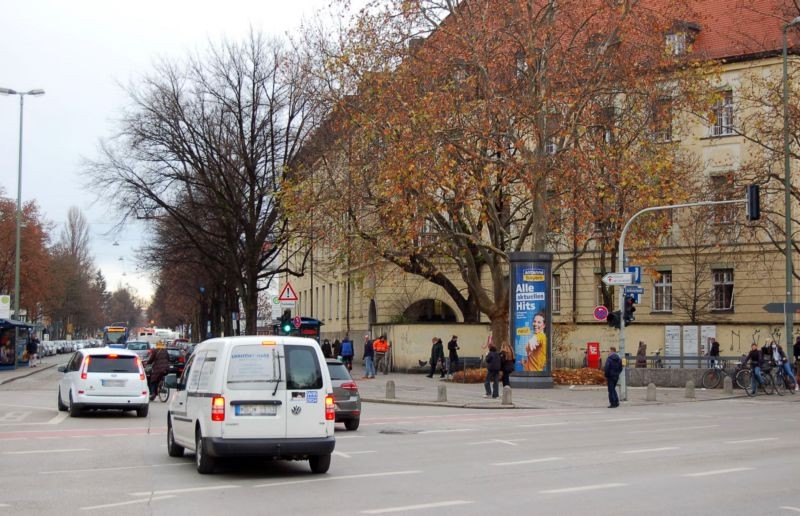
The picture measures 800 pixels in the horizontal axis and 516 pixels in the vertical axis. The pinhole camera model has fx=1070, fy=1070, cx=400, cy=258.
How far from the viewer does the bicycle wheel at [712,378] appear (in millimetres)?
37281

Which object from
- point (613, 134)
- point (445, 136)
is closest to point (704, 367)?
point (613, 134)

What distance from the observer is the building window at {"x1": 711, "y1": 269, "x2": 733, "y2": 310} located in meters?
51.2

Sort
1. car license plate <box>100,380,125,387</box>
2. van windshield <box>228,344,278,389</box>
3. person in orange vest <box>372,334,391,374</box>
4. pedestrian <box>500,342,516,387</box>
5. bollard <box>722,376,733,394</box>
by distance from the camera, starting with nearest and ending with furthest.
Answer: van windshield <box>228,344,278,389</box>
car license plate <box>100,380,125,387</box>
pedestrian <box>500,342,516,387</box>
bollard <box>722,376,733,394</box>
person in orange vest <box>372,334,391,374</box>

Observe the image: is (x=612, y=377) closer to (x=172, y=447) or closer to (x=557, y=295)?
(x=172, y=447)

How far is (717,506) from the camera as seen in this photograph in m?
10.9

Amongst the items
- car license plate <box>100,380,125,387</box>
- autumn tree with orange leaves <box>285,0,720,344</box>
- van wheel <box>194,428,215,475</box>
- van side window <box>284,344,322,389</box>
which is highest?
autumn tree with orange leaves <box>285,0,720,344</box>

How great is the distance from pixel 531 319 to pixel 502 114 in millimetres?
6870

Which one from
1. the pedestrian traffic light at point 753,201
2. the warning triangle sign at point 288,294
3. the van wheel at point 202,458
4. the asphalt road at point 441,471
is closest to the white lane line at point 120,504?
the asphalt road at point 441,471

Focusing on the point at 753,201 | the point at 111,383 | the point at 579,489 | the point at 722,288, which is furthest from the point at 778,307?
the point at 579,489

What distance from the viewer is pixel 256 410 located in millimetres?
13328

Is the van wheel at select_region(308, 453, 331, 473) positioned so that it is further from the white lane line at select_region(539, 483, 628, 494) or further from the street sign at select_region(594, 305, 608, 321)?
the street sign at select_region(594, 305, 608, 321)

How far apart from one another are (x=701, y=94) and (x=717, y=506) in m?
27.3

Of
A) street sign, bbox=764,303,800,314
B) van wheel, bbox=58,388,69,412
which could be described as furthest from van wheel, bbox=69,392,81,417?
street sign, bbox=764,303,800,314

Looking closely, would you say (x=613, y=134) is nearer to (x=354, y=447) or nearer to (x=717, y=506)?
(x=354, y=447)
